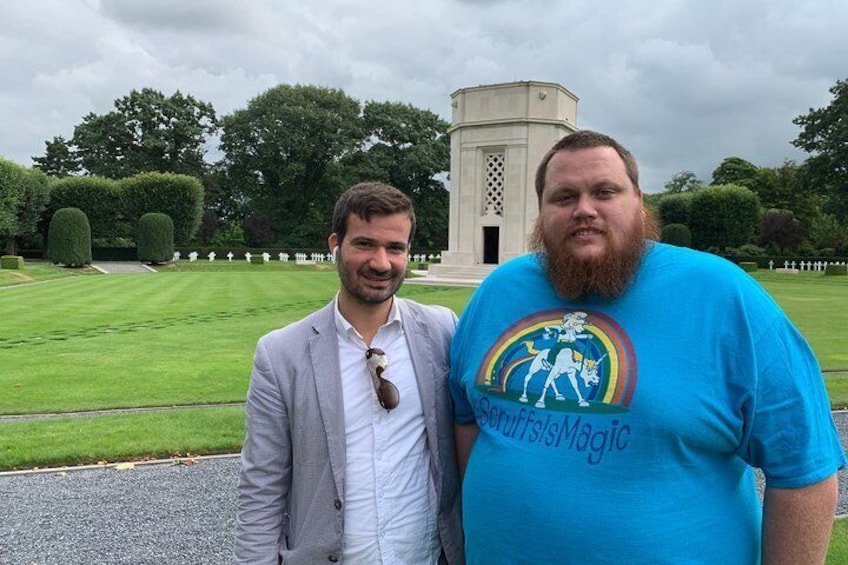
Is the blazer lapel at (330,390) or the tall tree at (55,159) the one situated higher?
the tall tree at (55,159)

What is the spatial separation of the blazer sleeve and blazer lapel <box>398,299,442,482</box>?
17.5 inches

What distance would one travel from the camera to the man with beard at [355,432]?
6.41ft

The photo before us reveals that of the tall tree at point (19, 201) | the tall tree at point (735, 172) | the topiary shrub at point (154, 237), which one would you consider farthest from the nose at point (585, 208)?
the tall tree at point (735, 172)

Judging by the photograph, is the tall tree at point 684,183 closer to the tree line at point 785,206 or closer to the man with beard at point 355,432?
the tree line at point 785,206

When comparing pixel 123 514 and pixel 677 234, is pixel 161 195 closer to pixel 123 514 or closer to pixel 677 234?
pixel 677 234

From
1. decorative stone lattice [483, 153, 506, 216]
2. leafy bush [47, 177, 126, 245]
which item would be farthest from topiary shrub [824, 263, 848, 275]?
leafy bush [47, 177, 126, 245]

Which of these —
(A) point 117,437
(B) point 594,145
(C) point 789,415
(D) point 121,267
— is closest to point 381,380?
(B) point 594,145

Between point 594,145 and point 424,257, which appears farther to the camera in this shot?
point 424,257

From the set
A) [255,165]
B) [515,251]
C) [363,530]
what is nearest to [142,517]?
[363,530]

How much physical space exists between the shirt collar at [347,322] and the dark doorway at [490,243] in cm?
2894

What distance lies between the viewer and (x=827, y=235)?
50.4m

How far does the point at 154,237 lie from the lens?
36719 millimetres

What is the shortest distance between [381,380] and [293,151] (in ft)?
168

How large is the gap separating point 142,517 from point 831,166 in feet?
150
